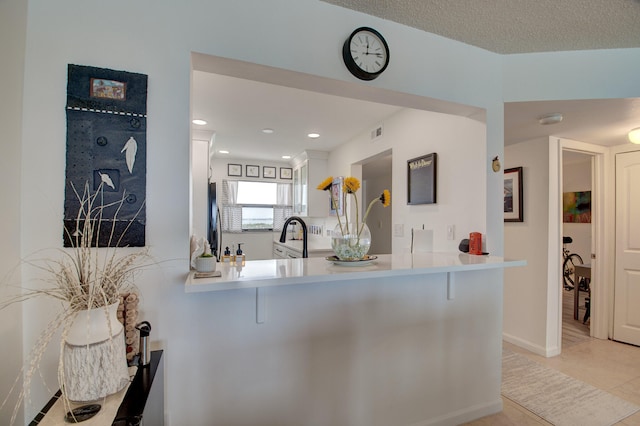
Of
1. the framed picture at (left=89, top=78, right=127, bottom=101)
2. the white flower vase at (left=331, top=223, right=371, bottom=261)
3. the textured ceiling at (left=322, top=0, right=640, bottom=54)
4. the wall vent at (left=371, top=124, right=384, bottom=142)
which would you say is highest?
the textured ceiling at (left=322, top=0, right=640, bottom=54)

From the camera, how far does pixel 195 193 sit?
11.7 ft

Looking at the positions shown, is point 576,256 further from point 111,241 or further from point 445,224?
point 111,241

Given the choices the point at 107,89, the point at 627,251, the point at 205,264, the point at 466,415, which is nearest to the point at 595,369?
the point at 627,251

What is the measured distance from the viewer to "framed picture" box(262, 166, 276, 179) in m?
5.45

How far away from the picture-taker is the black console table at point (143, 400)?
79cm

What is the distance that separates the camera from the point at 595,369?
2.57m

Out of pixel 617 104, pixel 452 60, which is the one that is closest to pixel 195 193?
pixel 452 60

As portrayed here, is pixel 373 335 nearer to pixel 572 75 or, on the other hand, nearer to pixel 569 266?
pixel 572 75

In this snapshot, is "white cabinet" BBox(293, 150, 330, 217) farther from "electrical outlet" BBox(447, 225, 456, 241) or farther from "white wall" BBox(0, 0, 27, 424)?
"white wall" BBox(0, 0, 27, 424)

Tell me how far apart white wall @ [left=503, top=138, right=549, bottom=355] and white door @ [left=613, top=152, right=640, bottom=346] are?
1.09m

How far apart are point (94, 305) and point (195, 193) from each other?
287cm

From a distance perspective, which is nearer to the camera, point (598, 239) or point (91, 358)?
point (91, 358)

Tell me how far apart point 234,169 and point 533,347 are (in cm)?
495

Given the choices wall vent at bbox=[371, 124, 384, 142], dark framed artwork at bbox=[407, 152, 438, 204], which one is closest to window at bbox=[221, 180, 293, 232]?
wall vent at bbox=[371, 124, 384, 142]
